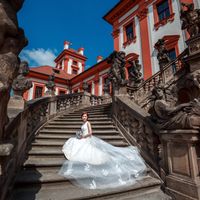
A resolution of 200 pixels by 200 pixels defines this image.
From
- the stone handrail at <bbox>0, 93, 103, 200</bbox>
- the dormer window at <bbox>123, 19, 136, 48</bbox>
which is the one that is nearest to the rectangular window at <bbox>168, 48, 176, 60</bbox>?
the dormer window at <bbox>123, 19, 136, 48</bbox>

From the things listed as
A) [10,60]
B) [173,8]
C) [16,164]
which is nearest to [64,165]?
[16,164]

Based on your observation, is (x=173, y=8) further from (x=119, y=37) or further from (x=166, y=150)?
(x=166, y=150)

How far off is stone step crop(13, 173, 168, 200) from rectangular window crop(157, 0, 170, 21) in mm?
15080

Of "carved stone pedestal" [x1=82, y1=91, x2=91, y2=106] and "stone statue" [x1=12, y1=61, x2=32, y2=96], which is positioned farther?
"carved stone pedestal" [x1=82, y1=91, x2=91, y2=106]

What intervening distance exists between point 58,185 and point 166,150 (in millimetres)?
2227

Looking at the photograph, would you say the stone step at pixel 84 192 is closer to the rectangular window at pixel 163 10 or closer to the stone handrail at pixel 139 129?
the stone handrail at pixel 139 129

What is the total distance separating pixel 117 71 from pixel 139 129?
309 cm

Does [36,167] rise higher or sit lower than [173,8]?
lower

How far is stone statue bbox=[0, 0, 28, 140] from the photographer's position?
1380mm

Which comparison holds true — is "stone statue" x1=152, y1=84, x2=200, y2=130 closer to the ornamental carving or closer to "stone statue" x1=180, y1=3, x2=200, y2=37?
"stone statue" x1=180, y1=3, x2=200, y2=37

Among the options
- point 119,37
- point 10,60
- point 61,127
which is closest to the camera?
point 10,60

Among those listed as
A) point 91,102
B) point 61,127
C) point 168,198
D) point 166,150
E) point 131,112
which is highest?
point 91,102

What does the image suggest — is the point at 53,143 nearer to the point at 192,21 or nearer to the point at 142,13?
the point at 192,21

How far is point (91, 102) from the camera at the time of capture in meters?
11.1
